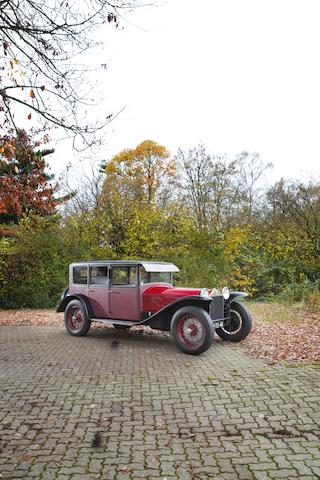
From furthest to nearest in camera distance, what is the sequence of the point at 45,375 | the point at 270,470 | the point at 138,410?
the point at 45,375
the point at 138,410
the point at 270,470

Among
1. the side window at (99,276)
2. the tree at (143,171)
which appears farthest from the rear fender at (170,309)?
the tree at (143,171)

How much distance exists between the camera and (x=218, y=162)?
73.3 ft

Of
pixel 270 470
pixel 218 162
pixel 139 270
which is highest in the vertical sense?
pixel 218 162

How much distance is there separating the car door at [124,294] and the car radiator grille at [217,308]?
1.40 meters

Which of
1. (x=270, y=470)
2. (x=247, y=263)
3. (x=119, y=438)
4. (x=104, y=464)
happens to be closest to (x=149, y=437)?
(x=119, y=438)

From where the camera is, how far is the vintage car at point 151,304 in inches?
263

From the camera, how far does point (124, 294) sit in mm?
7738

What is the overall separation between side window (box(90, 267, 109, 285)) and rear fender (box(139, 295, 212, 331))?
1.30 metres

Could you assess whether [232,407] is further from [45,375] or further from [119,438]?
[45,375]

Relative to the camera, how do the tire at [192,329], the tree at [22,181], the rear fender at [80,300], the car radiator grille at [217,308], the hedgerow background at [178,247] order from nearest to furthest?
the tree at [22,181], the tire at [192,329], the car radiator grille at [217,308], the rear fender at [80,300], the hedgerow background at [178,247]

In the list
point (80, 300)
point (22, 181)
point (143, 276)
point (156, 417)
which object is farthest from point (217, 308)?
point (22, 181)

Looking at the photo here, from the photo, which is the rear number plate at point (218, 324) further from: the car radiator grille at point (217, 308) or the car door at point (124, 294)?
the car door at point (124, 294)

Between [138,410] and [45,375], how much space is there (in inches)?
73.4

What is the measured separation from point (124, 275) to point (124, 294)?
1.19 ft
